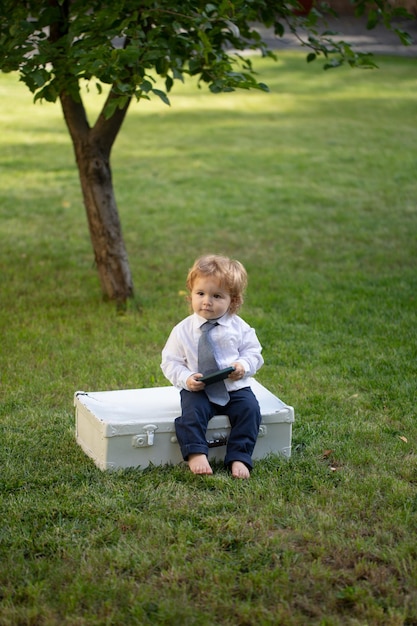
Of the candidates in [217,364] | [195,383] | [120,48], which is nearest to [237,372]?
[217,364]

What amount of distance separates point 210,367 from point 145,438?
0.42 m

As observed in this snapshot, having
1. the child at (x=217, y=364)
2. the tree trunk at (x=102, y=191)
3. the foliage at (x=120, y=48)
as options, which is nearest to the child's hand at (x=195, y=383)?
the child at (x=217, y=364)

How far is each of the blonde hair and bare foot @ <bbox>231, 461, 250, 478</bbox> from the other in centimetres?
72

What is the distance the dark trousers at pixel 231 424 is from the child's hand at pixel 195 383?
5cm

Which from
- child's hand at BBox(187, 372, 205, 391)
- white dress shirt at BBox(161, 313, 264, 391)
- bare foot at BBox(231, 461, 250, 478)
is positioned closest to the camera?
bare foot at BBox(231, 461, 250, 478)

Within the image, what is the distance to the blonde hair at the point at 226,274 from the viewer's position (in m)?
3.93

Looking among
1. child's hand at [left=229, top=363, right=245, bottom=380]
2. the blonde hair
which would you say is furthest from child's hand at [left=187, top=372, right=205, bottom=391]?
the blonde hair

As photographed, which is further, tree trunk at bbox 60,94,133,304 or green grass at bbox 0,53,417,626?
tree trunk at bbox 60,94,133,304

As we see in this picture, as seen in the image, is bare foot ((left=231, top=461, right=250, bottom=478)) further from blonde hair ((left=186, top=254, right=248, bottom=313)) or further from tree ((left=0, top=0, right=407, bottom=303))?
tree ((left=0, top=0, right=407, bottom=303))

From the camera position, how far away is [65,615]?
272cm

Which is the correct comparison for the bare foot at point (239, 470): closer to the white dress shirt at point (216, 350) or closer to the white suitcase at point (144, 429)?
the white suitcase at point (144, 429)

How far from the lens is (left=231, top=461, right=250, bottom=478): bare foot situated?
12.1 feet

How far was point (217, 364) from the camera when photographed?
389 cm

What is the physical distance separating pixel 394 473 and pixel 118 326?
105 inches
